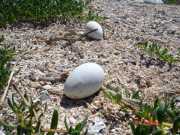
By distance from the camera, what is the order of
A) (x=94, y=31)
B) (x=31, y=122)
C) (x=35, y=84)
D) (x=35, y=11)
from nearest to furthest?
(x=31, y=122)
(x=35, y=84)
(x=94, y=31)
(x=35, y=11)

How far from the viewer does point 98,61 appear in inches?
162

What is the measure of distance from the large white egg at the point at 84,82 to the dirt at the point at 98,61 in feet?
0.24

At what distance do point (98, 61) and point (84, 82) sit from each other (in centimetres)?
86

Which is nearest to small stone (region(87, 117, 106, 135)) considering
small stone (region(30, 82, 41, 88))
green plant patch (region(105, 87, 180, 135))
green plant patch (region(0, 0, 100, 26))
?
green plant patch (region(105, 87, 180, 135))

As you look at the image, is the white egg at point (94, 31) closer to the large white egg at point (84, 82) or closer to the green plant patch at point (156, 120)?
the large white egg at point (84, 82)

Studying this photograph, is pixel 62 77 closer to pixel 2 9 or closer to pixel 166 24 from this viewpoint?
pixel 2 9

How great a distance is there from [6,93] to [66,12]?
7.32ft

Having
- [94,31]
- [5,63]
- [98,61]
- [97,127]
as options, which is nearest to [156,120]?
[97,127]

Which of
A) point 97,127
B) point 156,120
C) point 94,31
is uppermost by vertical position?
point 94,31

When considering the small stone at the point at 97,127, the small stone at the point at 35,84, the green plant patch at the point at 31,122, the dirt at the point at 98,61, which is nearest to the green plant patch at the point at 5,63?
the dirt at the point at 98,61

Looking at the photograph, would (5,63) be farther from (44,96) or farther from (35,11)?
(35,11)

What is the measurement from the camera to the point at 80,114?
3.19 meters

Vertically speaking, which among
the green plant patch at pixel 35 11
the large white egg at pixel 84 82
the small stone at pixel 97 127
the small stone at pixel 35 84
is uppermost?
the green plant patch at pixel 35 11

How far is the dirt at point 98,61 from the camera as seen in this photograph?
129 inches
